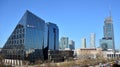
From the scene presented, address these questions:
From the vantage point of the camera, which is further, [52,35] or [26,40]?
[52,35]

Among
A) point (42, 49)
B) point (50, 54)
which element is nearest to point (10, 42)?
point (42, 49)

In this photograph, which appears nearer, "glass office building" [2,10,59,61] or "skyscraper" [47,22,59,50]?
"glass office building" [2,10,59,61]

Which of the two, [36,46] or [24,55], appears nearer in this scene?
[24,55]

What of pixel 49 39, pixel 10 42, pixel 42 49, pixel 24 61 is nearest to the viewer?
pixel 24 61

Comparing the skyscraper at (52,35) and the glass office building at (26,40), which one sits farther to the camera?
the skyscraper at (52,35)

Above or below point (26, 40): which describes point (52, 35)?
above

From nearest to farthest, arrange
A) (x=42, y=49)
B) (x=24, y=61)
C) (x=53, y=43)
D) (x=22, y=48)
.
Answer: (x=24, y=61), (x=22, y=48), (x=42, y=49), (x=53, y=43)

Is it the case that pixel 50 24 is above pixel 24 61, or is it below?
above

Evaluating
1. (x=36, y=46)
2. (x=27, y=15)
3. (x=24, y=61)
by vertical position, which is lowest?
(x=24, y=61)

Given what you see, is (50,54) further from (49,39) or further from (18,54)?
(18,54)

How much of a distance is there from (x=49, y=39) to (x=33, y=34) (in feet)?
142

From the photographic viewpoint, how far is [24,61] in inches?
4225

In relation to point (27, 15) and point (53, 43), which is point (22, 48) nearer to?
point (27, 15)

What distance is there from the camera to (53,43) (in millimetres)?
178625
